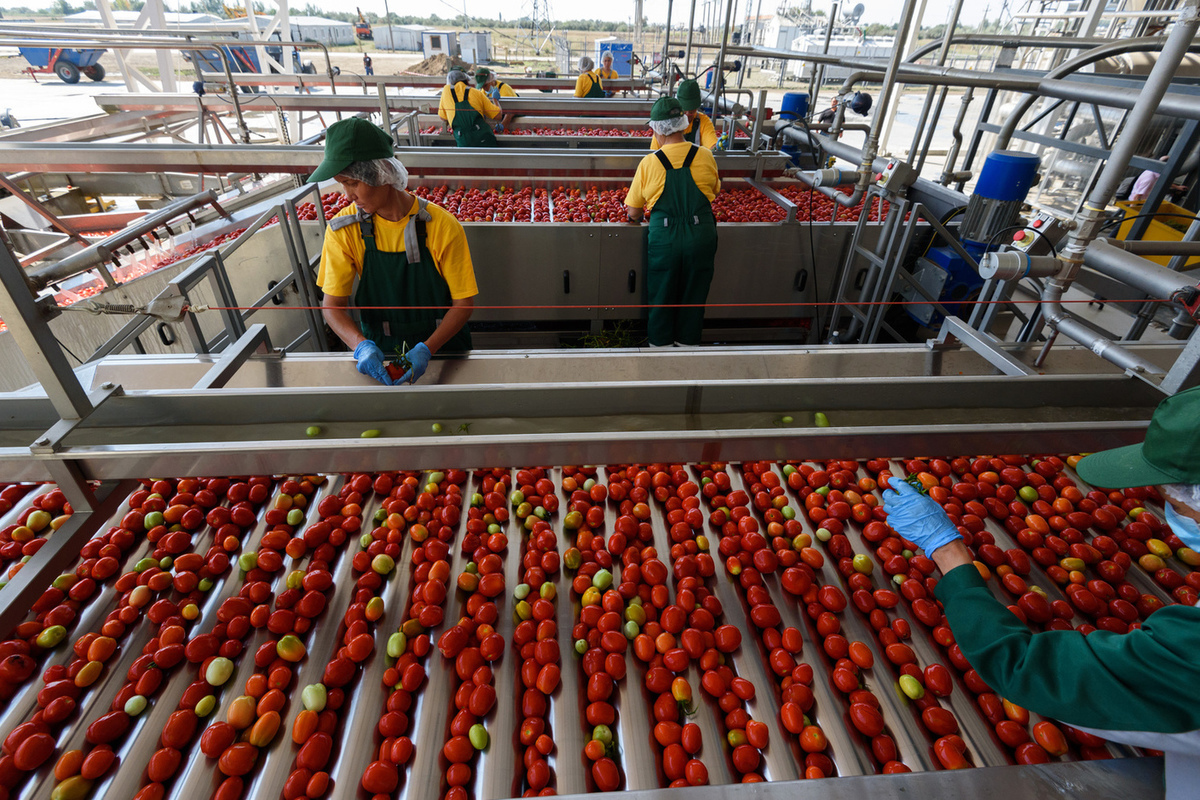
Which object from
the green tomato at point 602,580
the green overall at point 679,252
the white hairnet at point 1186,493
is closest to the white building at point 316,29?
the green overall at point 679,252

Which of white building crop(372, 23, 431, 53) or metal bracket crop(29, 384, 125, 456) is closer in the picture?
metal bracket crop(29, 384, 125, 456)

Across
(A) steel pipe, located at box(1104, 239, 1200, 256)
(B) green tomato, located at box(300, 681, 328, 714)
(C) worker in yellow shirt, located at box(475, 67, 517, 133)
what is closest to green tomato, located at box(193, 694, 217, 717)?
(B) green tomato, located at box(300, 681, 328, 714)

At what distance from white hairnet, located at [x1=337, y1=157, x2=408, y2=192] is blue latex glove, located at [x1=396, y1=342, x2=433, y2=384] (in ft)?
2.98

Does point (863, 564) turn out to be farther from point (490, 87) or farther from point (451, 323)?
point (490, 87)

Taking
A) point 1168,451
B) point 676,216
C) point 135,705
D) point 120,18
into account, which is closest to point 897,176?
point 676,216

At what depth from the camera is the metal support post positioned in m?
1.17

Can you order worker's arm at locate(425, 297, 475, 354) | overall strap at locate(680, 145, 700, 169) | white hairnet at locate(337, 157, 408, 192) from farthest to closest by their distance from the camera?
overall strap at locate(680, 145, 700, 169) → worker's arm at locate(425, 297, 475, 354) → white hairnet at locate(337, 157, 408, 192)

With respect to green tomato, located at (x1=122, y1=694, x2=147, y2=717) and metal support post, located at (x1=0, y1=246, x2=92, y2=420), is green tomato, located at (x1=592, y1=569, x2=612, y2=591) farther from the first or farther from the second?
metal support post, located at (x1=0, y1=246, x2=92, y2=420)

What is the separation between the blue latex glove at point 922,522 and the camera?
5.31ft

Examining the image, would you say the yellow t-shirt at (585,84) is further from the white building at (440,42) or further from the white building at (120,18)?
the white building at (440,42)

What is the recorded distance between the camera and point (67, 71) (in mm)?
18484

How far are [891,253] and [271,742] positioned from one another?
486 centimetres

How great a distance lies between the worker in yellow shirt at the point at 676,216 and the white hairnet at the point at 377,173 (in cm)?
214

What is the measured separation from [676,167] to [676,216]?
37 cm
